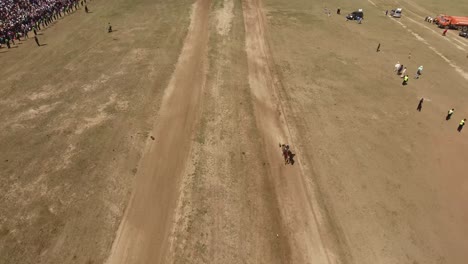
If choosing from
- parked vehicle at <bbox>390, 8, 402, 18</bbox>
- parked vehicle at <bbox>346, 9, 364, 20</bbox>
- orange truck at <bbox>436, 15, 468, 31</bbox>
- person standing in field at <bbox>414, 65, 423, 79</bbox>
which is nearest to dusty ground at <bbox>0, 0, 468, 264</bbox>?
person standing in field at <bbox>414, 65, 423, 79</bbox>

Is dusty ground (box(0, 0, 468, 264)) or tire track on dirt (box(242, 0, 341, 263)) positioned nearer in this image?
tire track on dirt (box(242, 0, 341, 263))

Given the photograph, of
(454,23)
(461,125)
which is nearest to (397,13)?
(454,23)

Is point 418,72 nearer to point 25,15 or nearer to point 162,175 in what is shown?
point 162,175

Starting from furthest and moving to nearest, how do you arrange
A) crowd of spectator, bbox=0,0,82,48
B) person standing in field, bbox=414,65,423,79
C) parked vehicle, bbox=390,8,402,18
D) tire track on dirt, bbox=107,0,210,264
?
parked vehicle, bbox=390,8,402,18
crowd of spectator, bbox=0,0,82,48
person standing in field, bbox=414,65,423,79
tire track on dirt, bbox=107,0,210,264

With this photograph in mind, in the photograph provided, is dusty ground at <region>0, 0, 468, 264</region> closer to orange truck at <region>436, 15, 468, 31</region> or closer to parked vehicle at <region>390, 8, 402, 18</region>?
orange truck at <region>436, 15, 468, 31</region>

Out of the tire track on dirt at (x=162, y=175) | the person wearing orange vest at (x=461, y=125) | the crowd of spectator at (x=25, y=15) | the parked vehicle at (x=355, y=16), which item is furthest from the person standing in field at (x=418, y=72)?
the crowd of spectator at (x=25, y=15)

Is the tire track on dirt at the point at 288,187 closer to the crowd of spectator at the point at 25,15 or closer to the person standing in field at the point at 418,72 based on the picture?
the person standing in field at the point at 418,72

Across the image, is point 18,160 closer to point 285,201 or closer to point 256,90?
point 285,201
